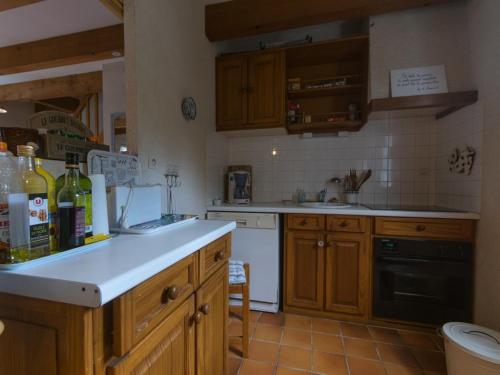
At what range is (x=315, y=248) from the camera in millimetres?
1831

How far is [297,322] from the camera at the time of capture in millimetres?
1807

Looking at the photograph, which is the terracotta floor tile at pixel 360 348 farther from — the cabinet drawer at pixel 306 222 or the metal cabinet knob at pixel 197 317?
the metal cabinet knob at pixel 197 317

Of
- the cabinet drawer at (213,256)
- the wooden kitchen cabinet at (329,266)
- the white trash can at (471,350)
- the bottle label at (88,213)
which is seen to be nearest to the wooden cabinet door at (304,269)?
the wooden kitchen cabinet at (329,266)

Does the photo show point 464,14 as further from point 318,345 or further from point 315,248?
point 318,345

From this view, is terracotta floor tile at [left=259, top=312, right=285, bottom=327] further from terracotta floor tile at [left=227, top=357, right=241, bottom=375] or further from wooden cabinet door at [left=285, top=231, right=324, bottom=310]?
terracotta floor tile at [left=227, top=357, right=241, bottom=375]

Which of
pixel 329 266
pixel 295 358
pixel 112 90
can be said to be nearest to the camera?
pixel 295 358

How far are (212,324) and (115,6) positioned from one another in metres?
1.51

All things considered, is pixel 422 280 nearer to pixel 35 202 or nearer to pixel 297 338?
pixel 297 338

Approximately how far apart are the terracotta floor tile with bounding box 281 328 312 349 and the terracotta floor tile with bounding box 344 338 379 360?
0.78 ft

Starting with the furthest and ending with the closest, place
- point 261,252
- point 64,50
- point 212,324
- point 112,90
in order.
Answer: point 112,90, point 64,50, point 261,252, point 212,324

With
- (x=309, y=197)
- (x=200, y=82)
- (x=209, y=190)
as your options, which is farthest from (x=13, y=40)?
(x=309, y=197)

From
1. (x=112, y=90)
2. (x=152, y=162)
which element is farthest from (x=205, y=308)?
(x=112, y=90)

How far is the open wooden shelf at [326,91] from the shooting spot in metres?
2.11

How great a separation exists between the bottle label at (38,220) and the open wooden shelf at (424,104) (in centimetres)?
201
